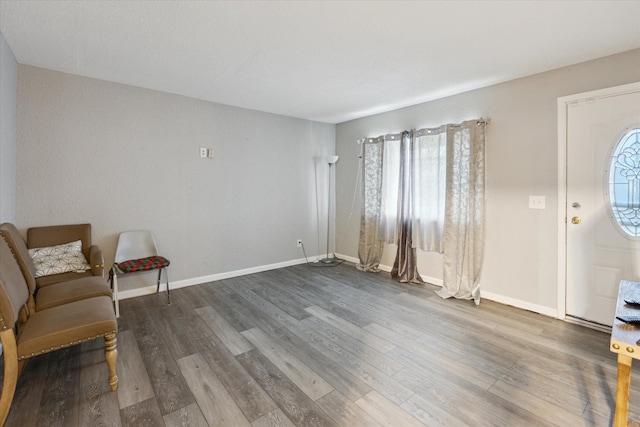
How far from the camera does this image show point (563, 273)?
9.25 feet

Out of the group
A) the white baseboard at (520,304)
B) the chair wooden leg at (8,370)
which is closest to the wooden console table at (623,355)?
the white baseboard at (520,304)

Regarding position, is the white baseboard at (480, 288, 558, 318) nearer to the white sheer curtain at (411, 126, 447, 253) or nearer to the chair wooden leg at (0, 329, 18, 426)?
the white sheer curtain at (411, 126, 447, 253)

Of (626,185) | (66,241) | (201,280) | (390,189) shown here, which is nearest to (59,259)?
(66,241)

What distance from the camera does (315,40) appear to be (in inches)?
91.6

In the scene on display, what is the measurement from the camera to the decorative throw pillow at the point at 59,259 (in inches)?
101

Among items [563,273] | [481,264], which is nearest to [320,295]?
[481,264]

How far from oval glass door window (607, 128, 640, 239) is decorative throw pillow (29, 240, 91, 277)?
478cm

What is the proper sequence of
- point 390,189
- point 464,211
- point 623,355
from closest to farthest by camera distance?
point 623,355 < point 464,211 < point 390,189

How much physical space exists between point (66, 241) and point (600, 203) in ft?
16.4

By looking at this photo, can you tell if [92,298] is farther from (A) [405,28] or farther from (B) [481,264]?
(B) [481,264]

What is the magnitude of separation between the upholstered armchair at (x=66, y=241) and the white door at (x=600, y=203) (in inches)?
174

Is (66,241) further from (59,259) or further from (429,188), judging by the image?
(429,188)

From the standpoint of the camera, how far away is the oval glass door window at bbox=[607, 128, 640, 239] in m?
2.42

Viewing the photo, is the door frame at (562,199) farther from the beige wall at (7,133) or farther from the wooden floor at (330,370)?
the beige wall at (7,133)
